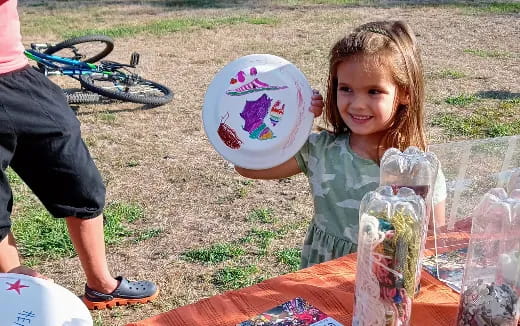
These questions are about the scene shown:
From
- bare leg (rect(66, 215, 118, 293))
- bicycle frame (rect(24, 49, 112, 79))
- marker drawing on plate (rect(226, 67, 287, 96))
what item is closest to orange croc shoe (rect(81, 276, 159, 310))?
bare leg (rect(66, 215, 118, 293))

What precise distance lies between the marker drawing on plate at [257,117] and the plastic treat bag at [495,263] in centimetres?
71

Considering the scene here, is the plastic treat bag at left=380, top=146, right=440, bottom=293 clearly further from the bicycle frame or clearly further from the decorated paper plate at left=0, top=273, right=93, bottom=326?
the bicycle frame

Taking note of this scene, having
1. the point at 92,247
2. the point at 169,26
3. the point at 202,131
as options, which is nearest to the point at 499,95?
the point at 202,131

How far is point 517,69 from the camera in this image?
6340 millimetres

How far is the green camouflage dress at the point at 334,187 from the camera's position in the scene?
1.90 meters

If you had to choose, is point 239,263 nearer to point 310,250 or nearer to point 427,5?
point 310,250

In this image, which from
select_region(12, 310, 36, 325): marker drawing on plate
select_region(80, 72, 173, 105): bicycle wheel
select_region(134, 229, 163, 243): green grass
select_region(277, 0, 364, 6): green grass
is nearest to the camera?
select_region(12, 310, 36, 325): marker drawing on plate

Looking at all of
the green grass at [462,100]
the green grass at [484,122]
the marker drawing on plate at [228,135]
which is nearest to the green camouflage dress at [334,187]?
the marker drawing on plate at [228,135]

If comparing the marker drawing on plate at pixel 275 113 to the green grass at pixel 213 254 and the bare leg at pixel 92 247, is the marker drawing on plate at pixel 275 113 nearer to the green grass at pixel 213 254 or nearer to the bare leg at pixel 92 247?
the bare leg at pixel 92 247

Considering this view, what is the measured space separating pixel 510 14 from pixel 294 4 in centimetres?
328

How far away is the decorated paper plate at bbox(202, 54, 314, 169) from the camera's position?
1.78 m

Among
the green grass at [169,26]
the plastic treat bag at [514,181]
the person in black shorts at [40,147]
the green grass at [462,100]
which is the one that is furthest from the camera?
the green grass at [169,26]

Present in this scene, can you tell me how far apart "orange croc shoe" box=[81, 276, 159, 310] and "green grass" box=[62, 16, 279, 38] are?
5744mm

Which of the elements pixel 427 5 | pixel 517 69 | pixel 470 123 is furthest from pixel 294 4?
pixel 470 123
